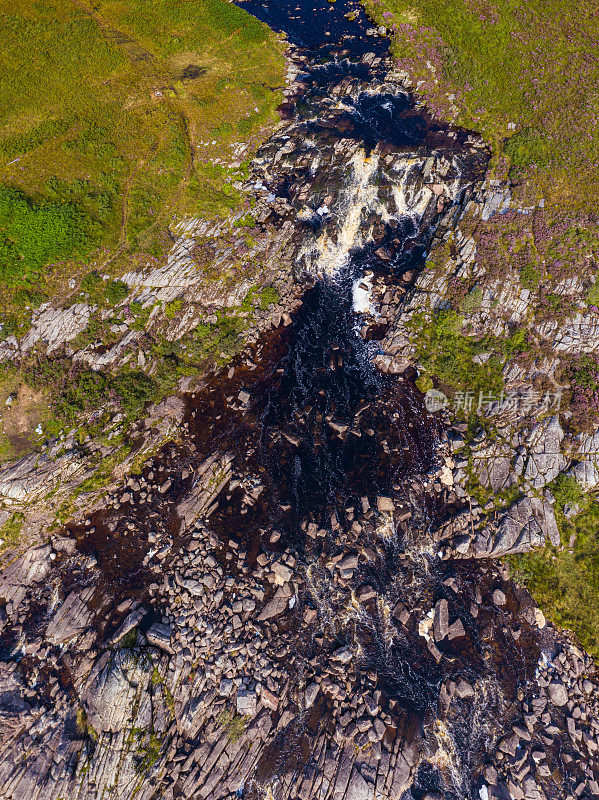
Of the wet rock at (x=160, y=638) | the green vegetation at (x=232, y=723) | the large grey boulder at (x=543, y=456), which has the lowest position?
the green vegetation at (x=232, y=723)

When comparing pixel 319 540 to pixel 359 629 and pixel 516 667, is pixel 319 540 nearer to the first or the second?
pixel 359 629

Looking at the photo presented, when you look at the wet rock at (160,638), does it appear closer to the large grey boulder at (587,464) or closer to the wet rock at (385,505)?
the wet rock at (385,505)

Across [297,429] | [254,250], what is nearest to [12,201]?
[254,250]

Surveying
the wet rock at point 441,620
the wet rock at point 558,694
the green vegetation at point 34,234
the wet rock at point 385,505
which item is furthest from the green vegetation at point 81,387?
the wet rock at point 558,694

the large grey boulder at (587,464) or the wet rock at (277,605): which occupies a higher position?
the large grey boulder at (587,464)

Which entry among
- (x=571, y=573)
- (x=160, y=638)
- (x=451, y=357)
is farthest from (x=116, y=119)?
(x=571, y=573)

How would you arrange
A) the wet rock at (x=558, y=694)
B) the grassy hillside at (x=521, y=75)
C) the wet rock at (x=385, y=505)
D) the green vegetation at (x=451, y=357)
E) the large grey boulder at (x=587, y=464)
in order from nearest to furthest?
the wet rock at (x=558, y=694), the wet rock at (x=385, y=505), the large grey boulder at (x=587, y=464), the green vegetation at (x=451, y=357), the grassy hillside at (x=521, y=75)

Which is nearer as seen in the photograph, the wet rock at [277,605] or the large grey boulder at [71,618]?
the large grey boulder at [71,618]

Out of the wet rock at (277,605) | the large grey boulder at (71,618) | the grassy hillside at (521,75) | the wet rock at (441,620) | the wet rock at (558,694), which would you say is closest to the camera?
the wet rock at (558,694)
